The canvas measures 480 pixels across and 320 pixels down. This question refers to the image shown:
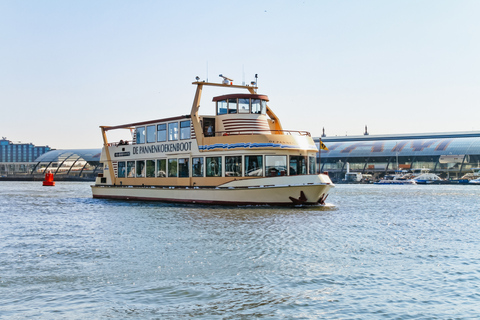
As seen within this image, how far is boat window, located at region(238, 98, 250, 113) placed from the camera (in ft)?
114

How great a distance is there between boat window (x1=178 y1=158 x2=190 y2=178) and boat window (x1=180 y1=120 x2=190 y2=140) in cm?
162

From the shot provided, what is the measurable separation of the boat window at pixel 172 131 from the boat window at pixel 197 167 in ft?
8.94

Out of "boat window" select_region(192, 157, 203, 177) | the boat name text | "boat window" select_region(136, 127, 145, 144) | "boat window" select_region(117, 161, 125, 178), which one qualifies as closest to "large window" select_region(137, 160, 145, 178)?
the boat name text

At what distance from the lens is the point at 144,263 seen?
15383 millimetres

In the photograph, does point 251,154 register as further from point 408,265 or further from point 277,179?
point 408,265

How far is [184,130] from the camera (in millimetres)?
36312

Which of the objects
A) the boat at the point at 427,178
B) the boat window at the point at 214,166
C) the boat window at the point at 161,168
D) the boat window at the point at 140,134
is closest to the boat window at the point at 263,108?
the boat window at the point at 214,166

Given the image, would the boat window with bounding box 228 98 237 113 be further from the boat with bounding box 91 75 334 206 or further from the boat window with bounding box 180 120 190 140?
A: the boat window with bounding box 180 120 190 140

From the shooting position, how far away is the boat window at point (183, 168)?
120ft

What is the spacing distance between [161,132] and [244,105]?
7.41 meters

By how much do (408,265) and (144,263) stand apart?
25.6 feet

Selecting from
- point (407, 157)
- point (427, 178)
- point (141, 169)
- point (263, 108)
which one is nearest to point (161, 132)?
point (141, 169)

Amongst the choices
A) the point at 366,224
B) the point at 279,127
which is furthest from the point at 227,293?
the point at 279,127

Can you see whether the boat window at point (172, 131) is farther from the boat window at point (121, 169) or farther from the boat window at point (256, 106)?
the boat window at point (121, 169)
